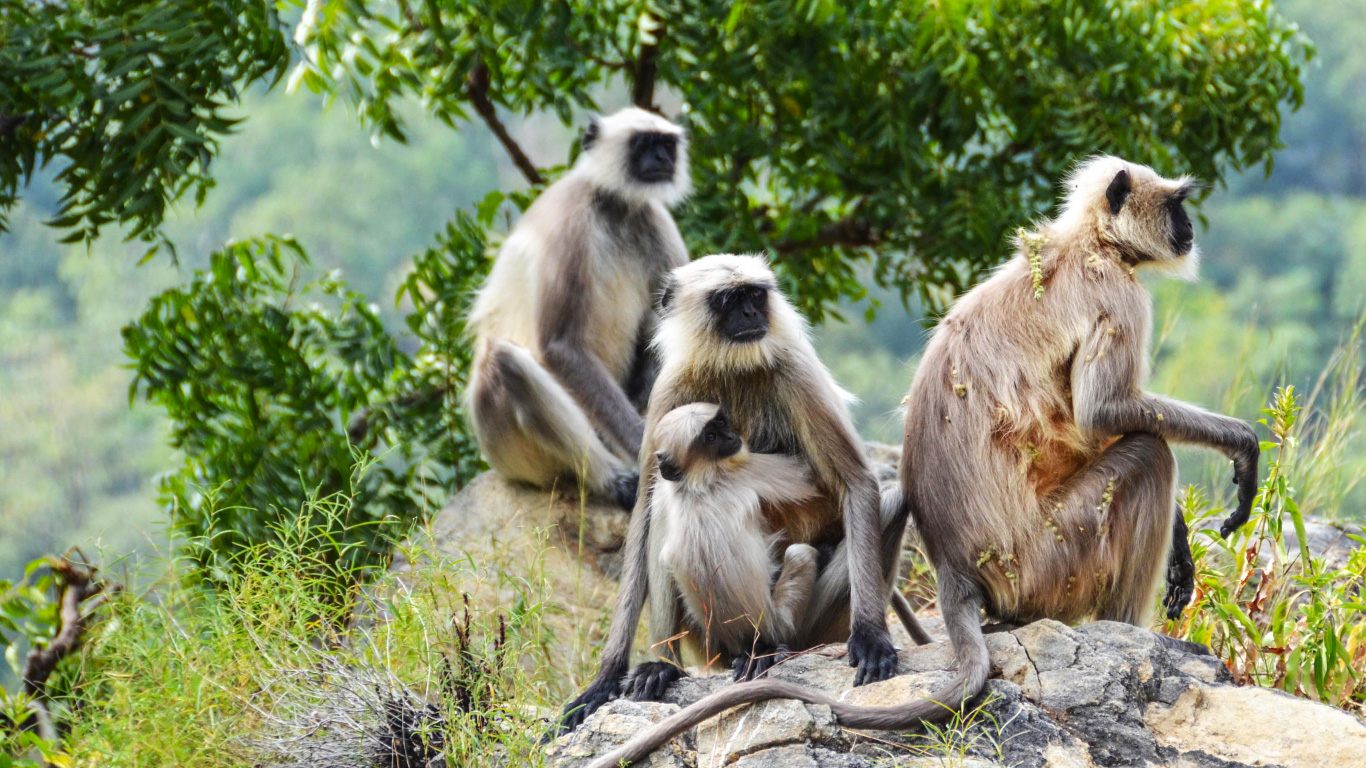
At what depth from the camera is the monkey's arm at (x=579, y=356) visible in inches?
194

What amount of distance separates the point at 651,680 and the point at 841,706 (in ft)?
1.74

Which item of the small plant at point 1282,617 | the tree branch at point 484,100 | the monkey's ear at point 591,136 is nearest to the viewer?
the small plant at point 1282,617

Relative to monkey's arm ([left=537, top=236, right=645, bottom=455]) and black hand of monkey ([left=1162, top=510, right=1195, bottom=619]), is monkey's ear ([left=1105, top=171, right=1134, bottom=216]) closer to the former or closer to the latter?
black hand of monkey ([left=1162, top=510, right=1195, bottom=619])

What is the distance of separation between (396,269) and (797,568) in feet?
63.4

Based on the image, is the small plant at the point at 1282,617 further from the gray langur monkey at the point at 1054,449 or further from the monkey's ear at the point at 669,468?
the monkey's ear at the point at 669,468

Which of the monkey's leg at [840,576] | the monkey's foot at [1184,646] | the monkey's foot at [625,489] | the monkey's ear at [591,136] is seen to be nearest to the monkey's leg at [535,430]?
the monkey's foot at [625,489]

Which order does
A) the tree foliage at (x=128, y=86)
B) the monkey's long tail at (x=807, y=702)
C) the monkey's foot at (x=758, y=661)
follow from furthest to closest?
the tree foliage at (x=128, y=86) < the monkey's foot at (x=758, y=661) < the monkey's long tail at (x=807, y=702)

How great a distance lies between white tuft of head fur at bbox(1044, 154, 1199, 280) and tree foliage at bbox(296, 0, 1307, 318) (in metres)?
2.20

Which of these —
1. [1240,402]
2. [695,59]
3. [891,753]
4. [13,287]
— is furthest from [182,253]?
[891,753]

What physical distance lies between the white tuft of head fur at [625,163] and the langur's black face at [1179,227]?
2.44 meters

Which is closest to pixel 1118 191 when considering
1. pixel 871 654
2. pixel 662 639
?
pixel 871 654

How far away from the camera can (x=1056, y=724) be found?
2701 millimetres

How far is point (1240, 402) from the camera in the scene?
5.14 metres

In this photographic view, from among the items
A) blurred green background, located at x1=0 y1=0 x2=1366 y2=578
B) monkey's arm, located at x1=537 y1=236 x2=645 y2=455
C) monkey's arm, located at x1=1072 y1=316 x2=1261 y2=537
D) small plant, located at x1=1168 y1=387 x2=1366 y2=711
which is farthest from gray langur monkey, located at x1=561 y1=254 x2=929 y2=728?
blurred green background, located at x1=0 y1=0 x2=1366 y2=578
